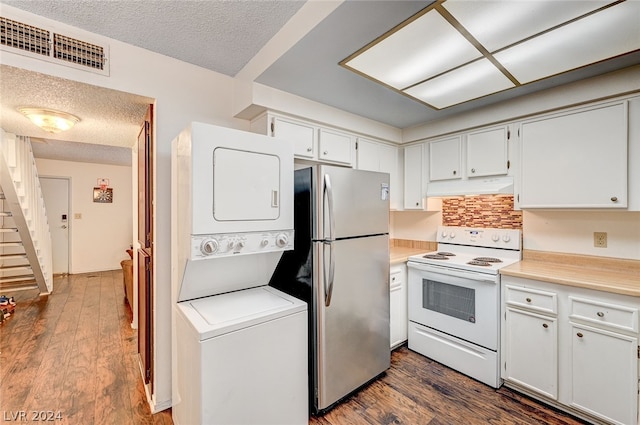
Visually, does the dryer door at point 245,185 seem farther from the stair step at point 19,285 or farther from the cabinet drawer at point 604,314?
the stair step at point 19,285

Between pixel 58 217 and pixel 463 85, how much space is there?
7.44m

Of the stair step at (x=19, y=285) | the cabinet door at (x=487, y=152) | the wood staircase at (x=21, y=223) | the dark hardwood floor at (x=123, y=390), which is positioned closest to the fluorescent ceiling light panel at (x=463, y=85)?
the cabinet door at (x=487, y=152)

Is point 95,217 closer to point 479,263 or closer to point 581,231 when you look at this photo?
point 479,263

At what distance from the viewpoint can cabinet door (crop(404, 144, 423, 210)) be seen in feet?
10.4

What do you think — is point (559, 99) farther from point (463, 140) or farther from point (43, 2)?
point (43, 2)

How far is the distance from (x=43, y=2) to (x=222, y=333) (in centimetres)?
195

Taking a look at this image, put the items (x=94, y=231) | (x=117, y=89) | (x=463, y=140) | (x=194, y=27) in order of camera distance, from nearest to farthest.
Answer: (x=194, y=27)
(x=117, y=89)
(x=463, y=140)
(x=94, y=231)

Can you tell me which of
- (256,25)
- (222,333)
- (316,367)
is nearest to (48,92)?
(256,25)

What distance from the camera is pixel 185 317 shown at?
1.53m

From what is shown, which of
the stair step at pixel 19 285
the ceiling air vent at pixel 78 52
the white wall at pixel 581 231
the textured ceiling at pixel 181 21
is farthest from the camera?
the stair step at pixel 19 285

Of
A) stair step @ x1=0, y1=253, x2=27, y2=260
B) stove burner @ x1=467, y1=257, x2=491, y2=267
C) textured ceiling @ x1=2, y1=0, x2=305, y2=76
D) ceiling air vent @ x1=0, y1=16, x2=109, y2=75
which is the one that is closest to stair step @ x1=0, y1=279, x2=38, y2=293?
stair step @ x1=0, y1=253, x2=27, y2=260

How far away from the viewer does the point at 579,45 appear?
62.9 inches

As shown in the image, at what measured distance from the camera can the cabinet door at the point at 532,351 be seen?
6.44 ft

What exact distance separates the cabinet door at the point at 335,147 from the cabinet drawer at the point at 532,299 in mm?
1732
